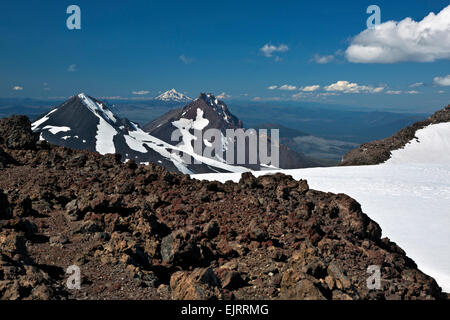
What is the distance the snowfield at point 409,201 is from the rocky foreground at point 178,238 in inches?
148

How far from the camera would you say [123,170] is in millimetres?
12781

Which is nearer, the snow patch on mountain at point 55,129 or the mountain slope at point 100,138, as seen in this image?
the mountain slope at point 100,138

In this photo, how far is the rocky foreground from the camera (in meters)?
5.75

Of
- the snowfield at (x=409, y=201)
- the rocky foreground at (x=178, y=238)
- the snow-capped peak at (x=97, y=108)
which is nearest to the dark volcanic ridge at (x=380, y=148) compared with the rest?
the snowfield at (x=409, y=201)

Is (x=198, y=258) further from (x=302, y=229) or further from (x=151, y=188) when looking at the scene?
(x=151, y=188)

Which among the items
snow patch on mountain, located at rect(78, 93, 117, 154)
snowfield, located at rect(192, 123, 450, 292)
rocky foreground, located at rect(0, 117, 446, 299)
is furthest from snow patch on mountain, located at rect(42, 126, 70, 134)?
rocky foreground, located at rect(0, 117, 446, 299)

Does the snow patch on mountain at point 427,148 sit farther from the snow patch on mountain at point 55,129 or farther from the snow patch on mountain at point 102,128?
the snow patch on mountain at point 55,129

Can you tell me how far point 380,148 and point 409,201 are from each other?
3643 centimetres

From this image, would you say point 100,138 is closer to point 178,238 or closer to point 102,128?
point 102,128

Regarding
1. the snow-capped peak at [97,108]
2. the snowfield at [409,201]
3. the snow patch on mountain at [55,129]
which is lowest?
the snowfield at [409,201]

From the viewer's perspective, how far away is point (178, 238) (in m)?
7.51

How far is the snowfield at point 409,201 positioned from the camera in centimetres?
1270
